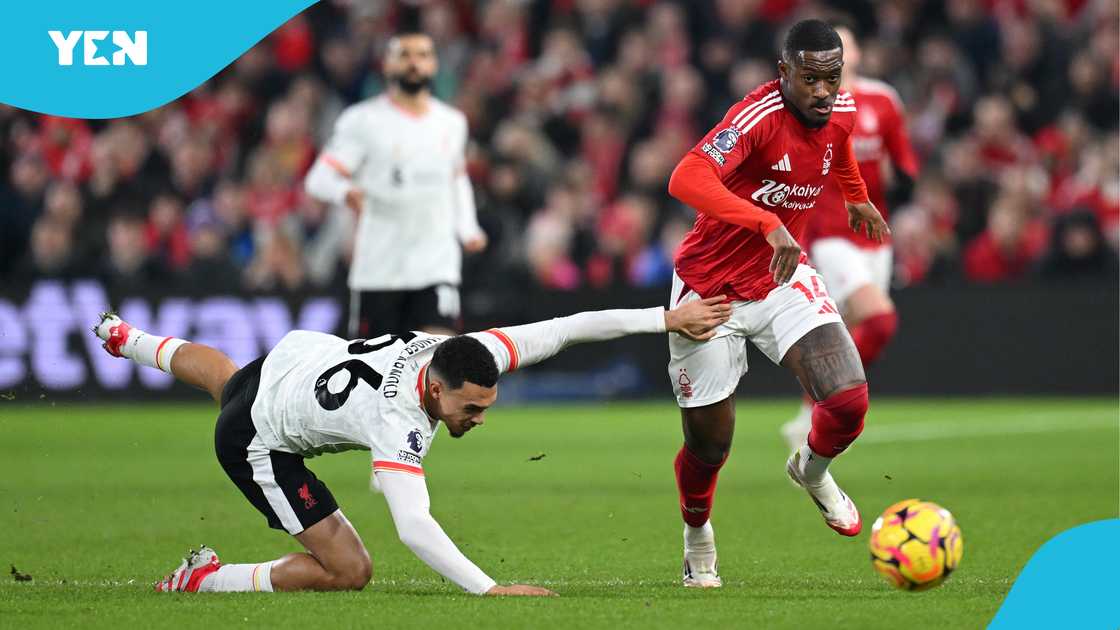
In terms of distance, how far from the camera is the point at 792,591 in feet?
22.4

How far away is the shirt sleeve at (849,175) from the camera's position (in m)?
7.66

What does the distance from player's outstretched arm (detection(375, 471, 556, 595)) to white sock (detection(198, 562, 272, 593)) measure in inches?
35.3

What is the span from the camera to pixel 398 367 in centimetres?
661

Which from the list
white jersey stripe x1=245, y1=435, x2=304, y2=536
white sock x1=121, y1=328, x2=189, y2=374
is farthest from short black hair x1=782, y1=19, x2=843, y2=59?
white sock x1=121, y1=328, x2=189, y2=374

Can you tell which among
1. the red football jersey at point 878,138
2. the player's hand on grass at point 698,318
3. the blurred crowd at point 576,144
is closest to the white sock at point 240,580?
the player's hand on grass at point 698,318

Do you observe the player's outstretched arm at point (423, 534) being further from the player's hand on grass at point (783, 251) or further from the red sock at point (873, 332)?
the red sock at point (873, 332)

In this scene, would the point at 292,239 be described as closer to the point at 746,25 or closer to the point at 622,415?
the point at 622,415

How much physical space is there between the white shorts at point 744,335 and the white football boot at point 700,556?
563mm

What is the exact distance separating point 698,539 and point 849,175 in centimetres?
182

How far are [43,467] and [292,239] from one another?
603cm

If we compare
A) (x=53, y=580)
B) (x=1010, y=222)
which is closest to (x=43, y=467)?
(x=53, y=580)

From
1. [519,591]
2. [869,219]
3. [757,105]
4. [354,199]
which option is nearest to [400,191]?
[354,199]

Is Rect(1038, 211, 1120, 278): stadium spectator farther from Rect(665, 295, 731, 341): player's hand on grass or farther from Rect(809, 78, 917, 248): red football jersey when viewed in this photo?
Rect(665, 295, 731, 341): player's hand on grass

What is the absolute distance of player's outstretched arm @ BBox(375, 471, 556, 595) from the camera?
6.29 meters
